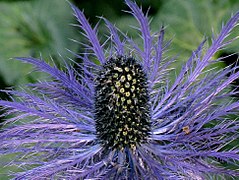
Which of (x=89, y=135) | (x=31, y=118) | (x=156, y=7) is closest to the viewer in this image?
(x=89, y=135)

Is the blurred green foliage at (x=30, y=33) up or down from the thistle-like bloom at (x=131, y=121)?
up

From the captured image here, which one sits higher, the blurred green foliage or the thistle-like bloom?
the blurred green foliage

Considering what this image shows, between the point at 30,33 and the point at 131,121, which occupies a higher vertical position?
the point at 30,33

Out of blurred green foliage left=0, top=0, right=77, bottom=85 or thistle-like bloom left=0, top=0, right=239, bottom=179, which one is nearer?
thistle-like bloom left=0, top=0, right=239, bottom=179

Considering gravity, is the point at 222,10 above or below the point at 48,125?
above

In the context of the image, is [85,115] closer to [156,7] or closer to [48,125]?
[48,125]

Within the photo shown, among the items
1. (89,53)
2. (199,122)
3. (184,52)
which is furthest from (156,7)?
(199,122)

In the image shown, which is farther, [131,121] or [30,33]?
[30,33]

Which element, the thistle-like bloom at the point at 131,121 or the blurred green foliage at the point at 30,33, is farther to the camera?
the blurred green foliage at the point at 30,33
